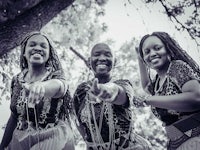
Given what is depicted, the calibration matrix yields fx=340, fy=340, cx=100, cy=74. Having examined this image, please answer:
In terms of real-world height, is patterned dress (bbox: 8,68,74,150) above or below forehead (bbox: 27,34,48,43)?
below

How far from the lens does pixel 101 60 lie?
2953 mm

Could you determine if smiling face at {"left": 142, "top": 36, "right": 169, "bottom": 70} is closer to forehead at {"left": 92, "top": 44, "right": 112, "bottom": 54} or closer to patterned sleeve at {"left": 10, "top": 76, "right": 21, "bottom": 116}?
forehead at {"left": 92, "top": 44, "right": 112, "bottom": 54}

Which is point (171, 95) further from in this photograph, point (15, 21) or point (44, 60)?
point (15, 21)

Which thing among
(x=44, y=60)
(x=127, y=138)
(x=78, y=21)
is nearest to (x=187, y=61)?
(x=127, y=138)

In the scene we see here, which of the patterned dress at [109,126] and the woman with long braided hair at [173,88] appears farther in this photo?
the patterned dress at [109,126]

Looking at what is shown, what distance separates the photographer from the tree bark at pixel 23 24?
307cm

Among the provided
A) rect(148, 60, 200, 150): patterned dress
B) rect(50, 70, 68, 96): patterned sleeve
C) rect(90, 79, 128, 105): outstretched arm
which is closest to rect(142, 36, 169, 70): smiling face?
rect(148, 60, 200, 150): patterned dress

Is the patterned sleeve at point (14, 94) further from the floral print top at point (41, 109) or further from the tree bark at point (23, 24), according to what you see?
the tree bark at point (23, 24)

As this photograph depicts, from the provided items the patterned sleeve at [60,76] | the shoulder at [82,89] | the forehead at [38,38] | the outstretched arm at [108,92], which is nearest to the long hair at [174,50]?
the outstretched arm at [108,92]

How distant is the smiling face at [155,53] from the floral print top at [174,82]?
0.09m

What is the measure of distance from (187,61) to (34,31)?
54.7 inches

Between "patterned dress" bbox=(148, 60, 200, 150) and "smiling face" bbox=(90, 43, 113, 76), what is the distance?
0.50m

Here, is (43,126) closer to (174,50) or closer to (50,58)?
(50,58)

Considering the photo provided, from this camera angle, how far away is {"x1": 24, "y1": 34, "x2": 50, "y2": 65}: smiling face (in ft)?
9.65
